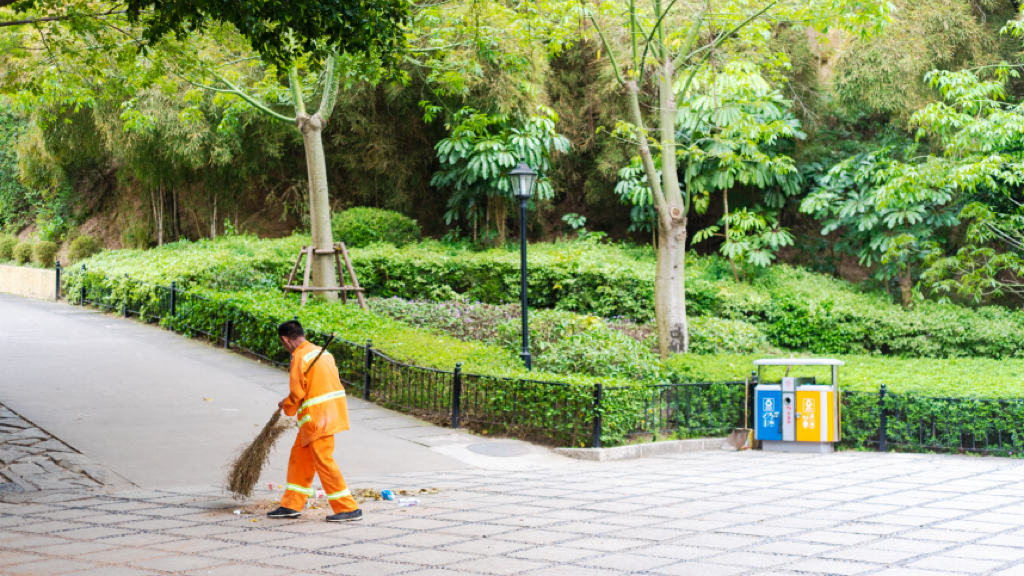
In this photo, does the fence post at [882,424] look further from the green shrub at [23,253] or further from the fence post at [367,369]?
the green shrub at [23,253]

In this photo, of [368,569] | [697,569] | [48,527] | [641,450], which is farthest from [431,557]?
[641,450]

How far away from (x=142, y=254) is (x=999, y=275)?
20862 mm

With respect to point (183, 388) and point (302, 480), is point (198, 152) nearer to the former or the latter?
point (183, 388)

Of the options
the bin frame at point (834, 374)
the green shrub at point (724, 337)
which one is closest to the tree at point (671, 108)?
the green shrub at point (724, 337)

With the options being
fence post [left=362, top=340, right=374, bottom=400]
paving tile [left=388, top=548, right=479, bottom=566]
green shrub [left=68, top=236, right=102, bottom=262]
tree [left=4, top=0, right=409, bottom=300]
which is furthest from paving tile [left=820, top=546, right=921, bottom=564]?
green shrub [left=68, top=236, right=102, bottom=262]

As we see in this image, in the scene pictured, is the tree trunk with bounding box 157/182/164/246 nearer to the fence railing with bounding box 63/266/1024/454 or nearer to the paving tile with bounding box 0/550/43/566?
the fence railing with bounding box 63/266/1024/454

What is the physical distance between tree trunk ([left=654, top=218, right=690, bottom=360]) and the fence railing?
A: 2.58 metres

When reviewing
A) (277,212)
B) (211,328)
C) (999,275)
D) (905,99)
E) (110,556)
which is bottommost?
(110,556)

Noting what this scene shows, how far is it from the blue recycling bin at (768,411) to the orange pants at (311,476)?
19.1 feet

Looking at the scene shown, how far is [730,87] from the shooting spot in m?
14.4

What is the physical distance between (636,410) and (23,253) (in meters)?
23.9

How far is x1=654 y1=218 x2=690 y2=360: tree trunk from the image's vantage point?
1278cm

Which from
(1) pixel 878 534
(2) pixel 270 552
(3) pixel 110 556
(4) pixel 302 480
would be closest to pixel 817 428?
(1) pixel 878 534

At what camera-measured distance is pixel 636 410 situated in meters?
9.45
